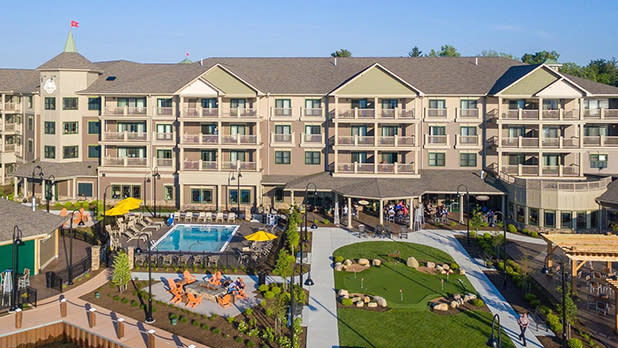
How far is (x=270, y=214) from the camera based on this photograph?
42500 millimetres

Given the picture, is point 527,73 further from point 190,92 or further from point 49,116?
point 49,116

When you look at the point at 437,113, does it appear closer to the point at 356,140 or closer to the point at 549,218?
the point at 356,140

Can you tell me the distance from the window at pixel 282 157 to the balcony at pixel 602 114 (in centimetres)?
2593

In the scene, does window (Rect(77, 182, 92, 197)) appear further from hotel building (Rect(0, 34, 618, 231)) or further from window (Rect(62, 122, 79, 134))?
window (Rect(62, 122, 79, 134))

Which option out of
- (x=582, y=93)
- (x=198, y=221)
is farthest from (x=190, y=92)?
(x=582, y=93)

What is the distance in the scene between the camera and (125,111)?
159ft

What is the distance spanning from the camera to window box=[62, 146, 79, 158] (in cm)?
5009

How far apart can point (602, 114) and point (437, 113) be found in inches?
536

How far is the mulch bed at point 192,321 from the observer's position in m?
21.7

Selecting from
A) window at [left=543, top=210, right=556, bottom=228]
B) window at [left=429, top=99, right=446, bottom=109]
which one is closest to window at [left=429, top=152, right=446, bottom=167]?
window at [left=429, top=99, right=446, bottom=109]

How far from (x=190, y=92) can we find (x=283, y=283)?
2415cm

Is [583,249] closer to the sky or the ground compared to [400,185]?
closer to the ground

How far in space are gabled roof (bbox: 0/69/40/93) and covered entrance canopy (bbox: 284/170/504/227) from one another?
→ 29.8 metres

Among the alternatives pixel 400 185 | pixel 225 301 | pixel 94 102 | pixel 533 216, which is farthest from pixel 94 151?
pixel 533 216
